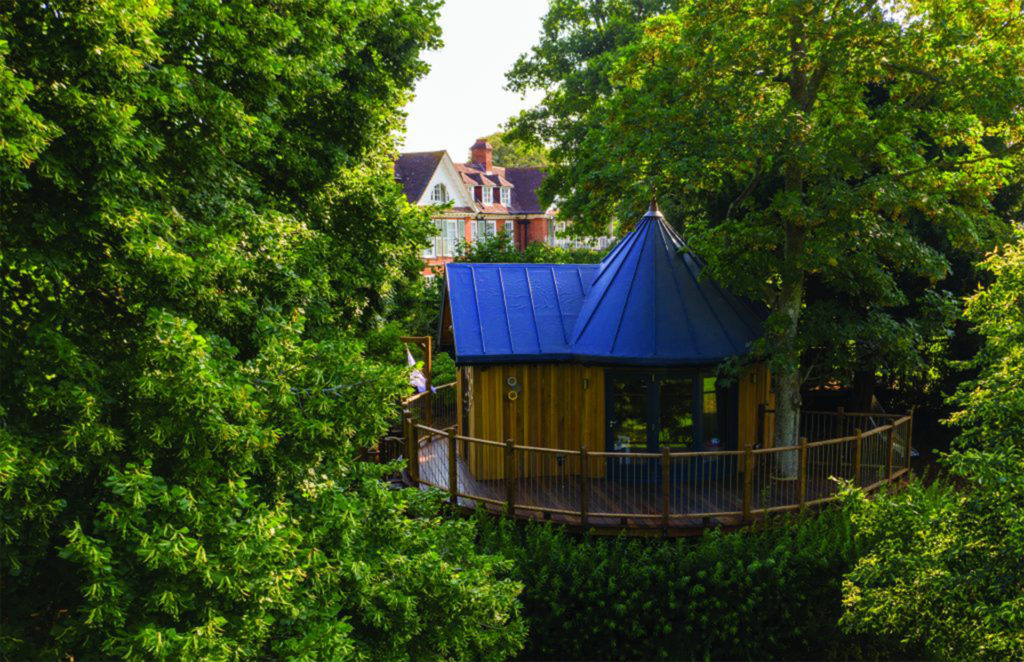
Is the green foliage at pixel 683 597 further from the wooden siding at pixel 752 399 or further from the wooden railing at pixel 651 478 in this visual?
the wooden siding at pixel 752 399

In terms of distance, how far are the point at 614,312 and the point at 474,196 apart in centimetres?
4238

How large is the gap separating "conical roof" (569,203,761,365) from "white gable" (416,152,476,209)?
3133 cm

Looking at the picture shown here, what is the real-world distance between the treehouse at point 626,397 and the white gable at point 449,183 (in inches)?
1245

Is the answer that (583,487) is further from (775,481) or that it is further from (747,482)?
(775,481)

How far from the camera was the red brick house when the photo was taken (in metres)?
45.3

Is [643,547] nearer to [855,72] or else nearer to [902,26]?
[855,72]

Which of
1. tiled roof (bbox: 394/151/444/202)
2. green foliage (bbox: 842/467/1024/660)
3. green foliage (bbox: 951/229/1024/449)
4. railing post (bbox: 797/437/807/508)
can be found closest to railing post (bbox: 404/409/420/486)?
railing post (bbox: 797/437/807/508)

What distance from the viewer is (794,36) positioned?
39.9ft

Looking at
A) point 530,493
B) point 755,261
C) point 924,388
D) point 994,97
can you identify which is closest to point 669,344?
point 755,261

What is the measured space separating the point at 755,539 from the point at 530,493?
12.4 ft

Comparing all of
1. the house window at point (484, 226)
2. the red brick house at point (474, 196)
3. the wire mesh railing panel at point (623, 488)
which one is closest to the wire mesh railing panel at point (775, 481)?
the wire mesh railing panel at point (623, 488)

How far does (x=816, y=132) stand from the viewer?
11820mm

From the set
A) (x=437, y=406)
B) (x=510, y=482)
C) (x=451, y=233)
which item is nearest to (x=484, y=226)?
(x=451, y=233)

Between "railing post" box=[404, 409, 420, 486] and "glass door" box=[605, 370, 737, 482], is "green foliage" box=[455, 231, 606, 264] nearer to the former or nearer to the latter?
"glass door" box=[605, 370, 737, 482]
